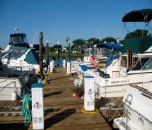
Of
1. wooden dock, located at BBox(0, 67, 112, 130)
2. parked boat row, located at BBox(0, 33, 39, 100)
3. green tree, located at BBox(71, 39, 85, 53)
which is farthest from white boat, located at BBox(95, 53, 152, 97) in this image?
green tree, located at BBox(71, 39, 85, 53)

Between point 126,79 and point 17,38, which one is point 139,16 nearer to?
point 126,79

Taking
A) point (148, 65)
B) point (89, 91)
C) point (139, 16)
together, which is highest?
point (139, 16)

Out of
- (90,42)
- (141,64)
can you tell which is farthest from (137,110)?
(90,42)

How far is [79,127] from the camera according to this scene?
716 cm

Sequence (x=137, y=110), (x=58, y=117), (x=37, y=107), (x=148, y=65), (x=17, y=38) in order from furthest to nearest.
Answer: (x=17, y=38) → (x=148, y=65) → (x=58, y=117) → (x=37, y=107) → (x=137, y=110)

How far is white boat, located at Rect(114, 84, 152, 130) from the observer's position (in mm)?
5670

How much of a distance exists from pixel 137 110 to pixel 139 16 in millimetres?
8623

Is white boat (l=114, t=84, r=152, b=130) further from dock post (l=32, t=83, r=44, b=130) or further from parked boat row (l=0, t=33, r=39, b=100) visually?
parked boat row (l=0, t=33, r=39, b=100)

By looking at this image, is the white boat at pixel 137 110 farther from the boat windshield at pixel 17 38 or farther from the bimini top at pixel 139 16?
the boat windshield at pixel 17 38

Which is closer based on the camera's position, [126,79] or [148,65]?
[148,65]

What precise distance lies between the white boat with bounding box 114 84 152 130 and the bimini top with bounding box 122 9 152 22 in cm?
691

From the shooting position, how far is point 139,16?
13.5 metres

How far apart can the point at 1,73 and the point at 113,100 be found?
715 centimetres

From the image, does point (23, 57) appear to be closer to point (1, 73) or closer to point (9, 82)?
point (1, 73)
